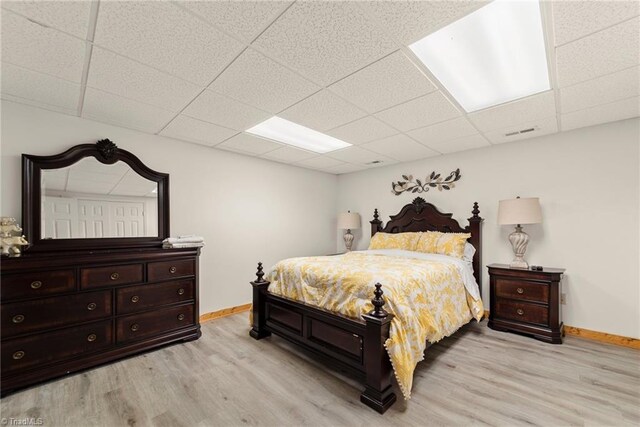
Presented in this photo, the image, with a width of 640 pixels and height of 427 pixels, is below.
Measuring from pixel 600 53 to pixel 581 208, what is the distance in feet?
6.61

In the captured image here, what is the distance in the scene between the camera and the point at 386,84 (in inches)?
82.4

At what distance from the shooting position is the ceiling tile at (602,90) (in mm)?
2019

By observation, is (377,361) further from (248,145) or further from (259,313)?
(248,145)

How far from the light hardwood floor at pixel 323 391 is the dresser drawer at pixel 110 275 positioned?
74cm

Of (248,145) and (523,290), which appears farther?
(248,145)

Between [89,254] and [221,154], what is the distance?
1958 millimetres

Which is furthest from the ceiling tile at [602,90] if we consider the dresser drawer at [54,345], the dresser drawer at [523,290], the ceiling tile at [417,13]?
the dresser drawer at [54,345]

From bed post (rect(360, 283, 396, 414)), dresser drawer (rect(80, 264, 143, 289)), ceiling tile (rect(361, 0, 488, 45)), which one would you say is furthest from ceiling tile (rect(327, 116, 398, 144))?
dresser drawer (rect(80, 264, 143, 289))

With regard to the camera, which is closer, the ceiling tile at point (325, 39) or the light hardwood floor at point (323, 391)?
the ceiling tile at point (325, 39)

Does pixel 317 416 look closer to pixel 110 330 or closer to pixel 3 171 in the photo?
pixel 110 330

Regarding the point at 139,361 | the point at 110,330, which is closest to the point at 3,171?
the point at 110,330

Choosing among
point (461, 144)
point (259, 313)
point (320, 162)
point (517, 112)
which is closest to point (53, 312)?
point (259, 313)

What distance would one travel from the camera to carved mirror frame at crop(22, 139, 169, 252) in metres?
2.41

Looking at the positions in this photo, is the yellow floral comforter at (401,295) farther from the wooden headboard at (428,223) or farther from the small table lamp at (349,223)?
the small table lamp at (349,223)
